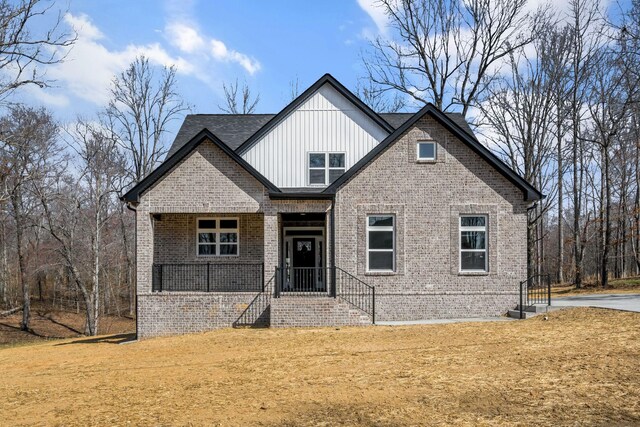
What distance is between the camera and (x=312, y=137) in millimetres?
19375

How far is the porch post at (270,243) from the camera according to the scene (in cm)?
1670

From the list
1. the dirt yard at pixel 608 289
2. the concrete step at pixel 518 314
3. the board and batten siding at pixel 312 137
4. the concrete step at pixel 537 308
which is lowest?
the dirt yard at pixel 608 289

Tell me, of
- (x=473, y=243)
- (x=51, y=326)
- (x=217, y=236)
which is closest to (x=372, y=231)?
(x=473, y=243)

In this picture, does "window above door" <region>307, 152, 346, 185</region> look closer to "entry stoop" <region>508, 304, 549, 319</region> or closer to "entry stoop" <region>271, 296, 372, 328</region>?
"entry stoop" <region>271, 296, 372, 328</region>

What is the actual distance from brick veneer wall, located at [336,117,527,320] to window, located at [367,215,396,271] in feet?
0.68

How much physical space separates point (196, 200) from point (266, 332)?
4.85 m

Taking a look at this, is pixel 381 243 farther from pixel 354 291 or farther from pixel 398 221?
pixel 354 291

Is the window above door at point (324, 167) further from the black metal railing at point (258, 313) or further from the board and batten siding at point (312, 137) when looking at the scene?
the black metal railing at point (258, 313)

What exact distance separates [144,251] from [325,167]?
6.91 meters

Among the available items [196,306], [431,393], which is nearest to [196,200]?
[196,306]

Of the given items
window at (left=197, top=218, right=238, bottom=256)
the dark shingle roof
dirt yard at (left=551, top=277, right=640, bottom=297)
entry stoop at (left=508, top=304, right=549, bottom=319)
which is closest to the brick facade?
entry stoop at (left=508, top=304, right=549, bottom=319)

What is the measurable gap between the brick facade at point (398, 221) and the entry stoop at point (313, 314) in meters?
0.72

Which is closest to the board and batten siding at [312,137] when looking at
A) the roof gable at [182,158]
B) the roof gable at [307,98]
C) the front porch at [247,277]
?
the roof gable at [307,98]

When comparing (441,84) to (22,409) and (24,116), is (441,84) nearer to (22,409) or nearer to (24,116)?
(24,116)
